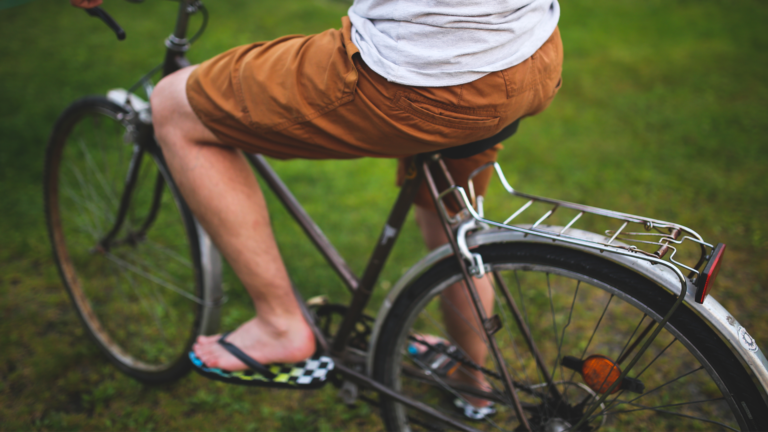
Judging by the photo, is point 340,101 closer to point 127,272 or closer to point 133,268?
point 133,268

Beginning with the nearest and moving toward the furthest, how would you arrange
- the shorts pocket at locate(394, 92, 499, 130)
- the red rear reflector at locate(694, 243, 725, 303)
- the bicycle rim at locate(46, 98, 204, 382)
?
the red rear reflector at locate(694, 243, 725, 303)
the shorts pocket at locate(394, 92, 499, 130)
the bicycle rim at locate(46, 98, 204, 382)

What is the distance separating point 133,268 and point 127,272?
0.35m

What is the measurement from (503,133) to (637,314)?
149 centimetres

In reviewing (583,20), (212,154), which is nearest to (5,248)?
(212,154)

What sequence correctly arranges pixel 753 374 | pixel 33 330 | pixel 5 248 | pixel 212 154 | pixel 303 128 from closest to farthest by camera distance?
1. pixel 753 374
2. pixel 303 128
3. pixel 212 154
4. pixel 33 330
5. pixel 5 248

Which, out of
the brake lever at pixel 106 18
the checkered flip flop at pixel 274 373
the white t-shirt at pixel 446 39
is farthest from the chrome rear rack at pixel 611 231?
the brake lever at pixel 106 18

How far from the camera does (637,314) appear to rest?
2215mm

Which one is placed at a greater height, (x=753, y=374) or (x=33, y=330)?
(x=753, y=374)

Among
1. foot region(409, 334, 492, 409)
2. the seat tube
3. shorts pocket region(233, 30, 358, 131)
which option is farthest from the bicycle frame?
shorts pocket region(233, 30, 358, 131)

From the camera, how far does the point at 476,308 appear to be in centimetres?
123

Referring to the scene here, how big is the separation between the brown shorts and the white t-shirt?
0.03 m

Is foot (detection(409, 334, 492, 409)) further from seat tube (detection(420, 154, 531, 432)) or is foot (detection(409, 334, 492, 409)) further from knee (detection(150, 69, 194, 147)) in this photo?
knee (detection(150, 69, 194, 147))

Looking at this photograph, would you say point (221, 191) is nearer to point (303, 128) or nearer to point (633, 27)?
point (303, 128)

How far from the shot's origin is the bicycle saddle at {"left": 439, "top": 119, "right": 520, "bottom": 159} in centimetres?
117
